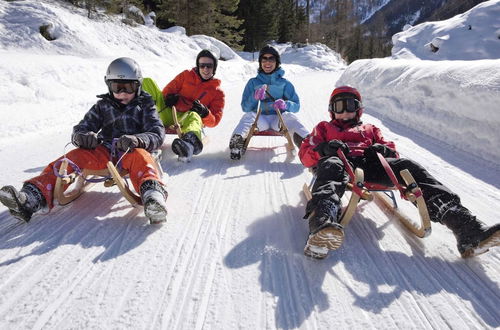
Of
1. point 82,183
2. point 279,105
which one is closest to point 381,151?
point 279,105

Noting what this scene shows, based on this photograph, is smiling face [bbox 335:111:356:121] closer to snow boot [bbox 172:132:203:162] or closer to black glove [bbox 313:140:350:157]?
black glove [bbox 313:140:350:157]

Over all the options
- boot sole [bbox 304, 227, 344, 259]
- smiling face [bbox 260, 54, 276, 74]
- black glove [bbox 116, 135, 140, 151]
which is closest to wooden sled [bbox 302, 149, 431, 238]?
boot sole [bbox 304, 227, 344, 259]

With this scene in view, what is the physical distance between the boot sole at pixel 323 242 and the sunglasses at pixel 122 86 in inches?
79.9

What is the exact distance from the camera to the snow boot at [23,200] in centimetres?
208

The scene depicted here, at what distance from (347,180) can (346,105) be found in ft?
2.93

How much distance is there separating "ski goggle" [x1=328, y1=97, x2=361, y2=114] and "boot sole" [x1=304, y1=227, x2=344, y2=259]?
1413 mm

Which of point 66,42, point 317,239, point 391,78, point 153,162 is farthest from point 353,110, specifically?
point 66,42

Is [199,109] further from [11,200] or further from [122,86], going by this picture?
[11,200]

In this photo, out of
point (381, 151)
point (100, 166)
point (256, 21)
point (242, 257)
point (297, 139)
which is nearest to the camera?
point (242, 257)

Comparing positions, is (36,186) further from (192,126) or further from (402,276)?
(402,276)

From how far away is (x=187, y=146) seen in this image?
3648mm

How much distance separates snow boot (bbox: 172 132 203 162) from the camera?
3625 mm

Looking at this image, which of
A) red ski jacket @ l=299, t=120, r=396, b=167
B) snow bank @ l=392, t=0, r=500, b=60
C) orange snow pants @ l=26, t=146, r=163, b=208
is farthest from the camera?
snow bank @ l=392, t=0, r=500, b=60

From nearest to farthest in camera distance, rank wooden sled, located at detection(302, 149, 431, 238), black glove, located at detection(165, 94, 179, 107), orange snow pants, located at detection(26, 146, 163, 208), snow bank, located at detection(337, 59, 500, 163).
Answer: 1. wooden sled, located at detection(302, 149, 431, 238)
2. orange snow pants, located at detection(26, 146, 163, 208)
3. snow bank, located at detection(337, 59, 500, 163)
4. black glove, located at detection(165, 94, 179, 107)
